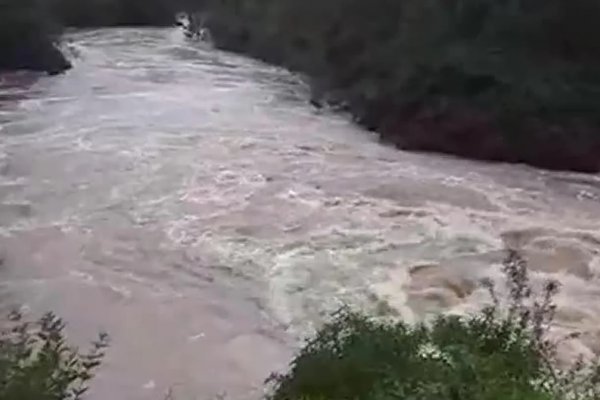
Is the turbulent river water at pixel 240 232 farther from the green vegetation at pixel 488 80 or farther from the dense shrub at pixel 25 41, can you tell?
the dense shrub at pixel 25 41

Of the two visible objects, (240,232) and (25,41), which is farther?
(25,41)

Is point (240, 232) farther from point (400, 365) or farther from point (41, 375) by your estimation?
point (41, 375)

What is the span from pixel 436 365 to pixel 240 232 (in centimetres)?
654

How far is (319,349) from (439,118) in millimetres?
11513

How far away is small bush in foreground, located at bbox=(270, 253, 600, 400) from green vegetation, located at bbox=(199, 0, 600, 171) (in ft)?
A: 32.4

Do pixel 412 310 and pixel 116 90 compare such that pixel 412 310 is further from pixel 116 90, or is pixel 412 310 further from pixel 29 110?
pixel 116 90

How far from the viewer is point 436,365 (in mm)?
6000

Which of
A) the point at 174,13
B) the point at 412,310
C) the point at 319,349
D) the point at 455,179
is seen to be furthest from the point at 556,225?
the point at 174,13

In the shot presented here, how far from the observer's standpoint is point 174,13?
39.4 meters

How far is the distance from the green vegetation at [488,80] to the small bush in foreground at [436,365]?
988 centimetres

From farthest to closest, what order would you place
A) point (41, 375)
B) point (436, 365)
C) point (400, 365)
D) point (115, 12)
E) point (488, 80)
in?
point (115, 12) → point (488, 80) → point (400, 365) → point (436, 365) → point (41, 375)

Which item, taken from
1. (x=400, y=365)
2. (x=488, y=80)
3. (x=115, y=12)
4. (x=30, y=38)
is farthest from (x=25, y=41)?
(x=400, y=365)

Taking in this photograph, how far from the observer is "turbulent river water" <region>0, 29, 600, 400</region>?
934 centimetres

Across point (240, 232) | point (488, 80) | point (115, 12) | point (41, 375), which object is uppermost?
point (41, 375)
